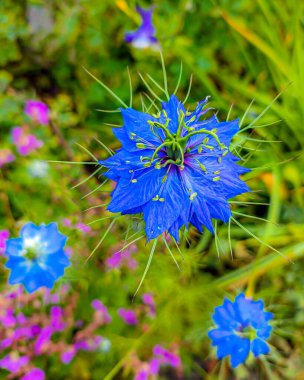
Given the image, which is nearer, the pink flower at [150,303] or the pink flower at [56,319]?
the pink flower at [56,319]

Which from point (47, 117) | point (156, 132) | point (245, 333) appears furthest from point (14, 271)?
point (47, 117)

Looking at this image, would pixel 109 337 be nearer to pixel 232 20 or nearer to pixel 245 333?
pixel 245 333

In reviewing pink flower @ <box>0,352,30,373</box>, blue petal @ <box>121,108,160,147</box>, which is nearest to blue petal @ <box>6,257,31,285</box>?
pink flower @ <box>0,352,30,373</box>

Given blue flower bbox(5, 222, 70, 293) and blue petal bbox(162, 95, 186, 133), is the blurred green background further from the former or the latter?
blue petal bbox(162, 95, 186, 133)

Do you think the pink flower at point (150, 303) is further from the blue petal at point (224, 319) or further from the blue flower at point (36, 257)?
the blue flower at point (36, 257)

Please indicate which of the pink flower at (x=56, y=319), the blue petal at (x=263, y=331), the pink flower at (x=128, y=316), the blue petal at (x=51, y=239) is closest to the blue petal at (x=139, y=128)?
the blue petal at (x=51, y=239)

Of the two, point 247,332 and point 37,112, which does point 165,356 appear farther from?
point 37,112

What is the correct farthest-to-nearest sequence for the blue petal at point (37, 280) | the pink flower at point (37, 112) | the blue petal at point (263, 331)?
1. the pink flower at point (37, 112)
2. the blue petal at point (263, 331)
3. the blue petal at point (37, 280)
